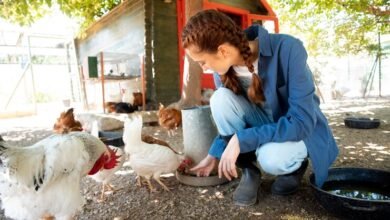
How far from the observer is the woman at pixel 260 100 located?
1.36 m

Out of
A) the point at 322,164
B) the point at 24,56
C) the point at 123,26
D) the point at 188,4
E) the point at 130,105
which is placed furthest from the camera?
the point at 24,56

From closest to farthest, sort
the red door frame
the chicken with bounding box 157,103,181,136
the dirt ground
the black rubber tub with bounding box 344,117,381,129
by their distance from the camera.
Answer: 1. the dirt ground
2. the black rubber tub with bounding box 344,117,381,129
3. the chicken with bounding box 157,103,181,136
4. the red door frame

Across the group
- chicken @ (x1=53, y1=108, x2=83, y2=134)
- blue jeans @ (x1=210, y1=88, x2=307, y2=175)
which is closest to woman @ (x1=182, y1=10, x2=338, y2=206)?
blue jeans @ (x1=210, y1=88, x2=307, y2=175)

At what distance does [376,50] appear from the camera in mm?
9320

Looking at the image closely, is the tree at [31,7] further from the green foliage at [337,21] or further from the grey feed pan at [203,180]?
the green foliage at [337,21]

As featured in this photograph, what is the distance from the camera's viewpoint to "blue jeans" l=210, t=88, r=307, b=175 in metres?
1.55

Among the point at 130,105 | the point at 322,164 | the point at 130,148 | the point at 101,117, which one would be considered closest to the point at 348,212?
the point at 322,164

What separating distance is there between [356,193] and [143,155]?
56.4 inches

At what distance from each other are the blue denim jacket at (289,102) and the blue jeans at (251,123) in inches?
3.0

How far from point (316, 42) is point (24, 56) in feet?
32.1

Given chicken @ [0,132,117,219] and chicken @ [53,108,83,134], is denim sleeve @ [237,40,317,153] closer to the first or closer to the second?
chicken @ [0,132,117,219]

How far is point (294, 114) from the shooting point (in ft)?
4.65

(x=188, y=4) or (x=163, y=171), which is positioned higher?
(x=188, y=4)

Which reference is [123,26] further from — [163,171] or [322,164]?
[322,164]
